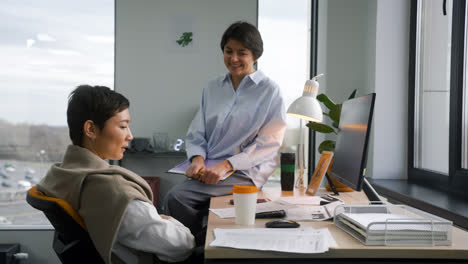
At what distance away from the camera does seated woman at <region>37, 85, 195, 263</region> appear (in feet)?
3.73

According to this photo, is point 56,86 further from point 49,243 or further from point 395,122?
point 395,122

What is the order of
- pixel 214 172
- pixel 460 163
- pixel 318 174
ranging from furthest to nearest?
pixel 460 163 → pixel 214 172 → pixel 318 174

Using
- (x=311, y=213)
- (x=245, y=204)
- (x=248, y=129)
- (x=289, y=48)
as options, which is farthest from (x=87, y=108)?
(x=289, y=48)

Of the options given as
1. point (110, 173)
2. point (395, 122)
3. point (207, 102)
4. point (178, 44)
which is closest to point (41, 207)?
point (110, 173)

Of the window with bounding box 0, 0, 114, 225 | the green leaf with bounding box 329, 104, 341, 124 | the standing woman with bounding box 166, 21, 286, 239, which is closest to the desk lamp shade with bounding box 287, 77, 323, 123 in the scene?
the standing woman with bounding box 166, 21, 286, 239

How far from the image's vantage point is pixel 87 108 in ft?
4.35

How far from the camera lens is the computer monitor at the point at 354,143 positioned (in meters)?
1.44

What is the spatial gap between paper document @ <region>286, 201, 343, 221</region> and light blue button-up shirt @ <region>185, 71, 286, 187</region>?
65cm

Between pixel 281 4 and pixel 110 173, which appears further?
pixel 281 4

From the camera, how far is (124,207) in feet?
3.75

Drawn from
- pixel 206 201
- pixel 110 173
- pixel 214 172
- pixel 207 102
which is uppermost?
pixel 207 102

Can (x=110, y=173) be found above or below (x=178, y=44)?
below

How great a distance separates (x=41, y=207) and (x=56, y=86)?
9.84 feet

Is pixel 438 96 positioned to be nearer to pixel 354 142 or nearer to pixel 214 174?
pixel 354 142
